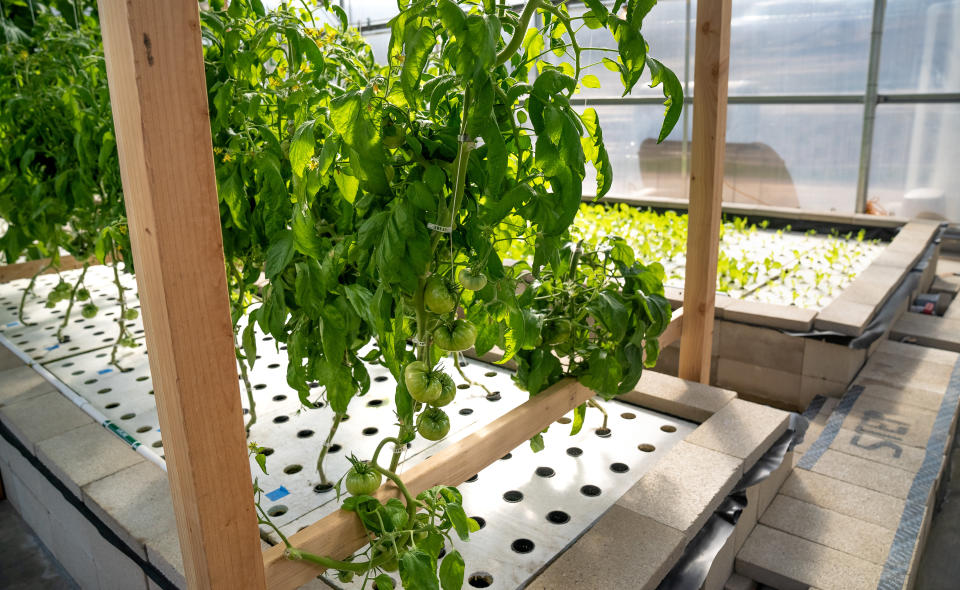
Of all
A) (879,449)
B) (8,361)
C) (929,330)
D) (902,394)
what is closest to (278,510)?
(8,361)

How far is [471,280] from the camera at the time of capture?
1078 millimetres

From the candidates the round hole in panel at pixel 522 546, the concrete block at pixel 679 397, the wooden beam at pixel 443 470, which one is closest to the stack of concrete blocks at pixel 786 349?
the concrete block at pixel 679 397

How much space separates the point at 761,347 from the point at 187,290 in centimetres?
264

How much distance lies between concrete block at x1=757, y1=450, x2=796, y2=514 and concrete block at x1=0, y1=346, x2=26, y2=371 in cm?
248

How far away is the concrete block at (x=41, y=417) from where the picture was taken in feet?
6.43

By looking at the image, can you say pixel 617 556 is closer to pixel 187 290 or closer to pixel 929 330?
pixel 187 290

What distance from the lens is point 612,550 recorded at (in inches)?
55.5

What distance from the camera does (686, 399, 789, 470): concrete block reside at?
1.81 meters

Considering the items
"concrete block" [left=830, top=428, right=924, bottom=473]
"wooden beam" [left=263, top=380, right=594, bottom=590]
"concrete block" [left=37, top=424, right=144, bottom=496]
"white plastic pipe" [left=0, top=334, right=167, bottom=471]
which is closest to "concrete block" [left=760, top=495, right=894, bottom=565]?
"concrete block" [left=830, top=428, right=924, bottom=473]

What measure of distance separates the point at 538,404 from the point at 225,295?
2.69 ft

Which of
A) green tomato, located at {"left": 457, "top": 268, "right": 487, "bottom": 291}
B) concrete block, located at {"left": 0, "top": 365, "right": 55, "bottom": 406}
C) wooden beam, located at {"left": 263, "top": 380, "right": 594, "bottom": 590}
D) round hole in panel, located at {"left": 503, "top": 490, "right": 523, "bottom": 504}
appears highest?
green tomato, located at {"left": 457, "top": 268, "right": 487, "bottom": 291}

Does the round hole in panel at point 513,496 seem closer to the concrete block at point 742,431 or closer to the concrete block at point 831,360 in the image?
the concrete block at point 742,431

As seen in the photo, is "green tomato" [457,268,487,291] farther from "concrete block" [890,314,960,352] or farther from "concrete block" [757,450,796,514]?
"concrete block" [890,314,960,352]

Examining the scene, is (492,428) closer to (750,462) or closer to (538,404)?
(538,404)
